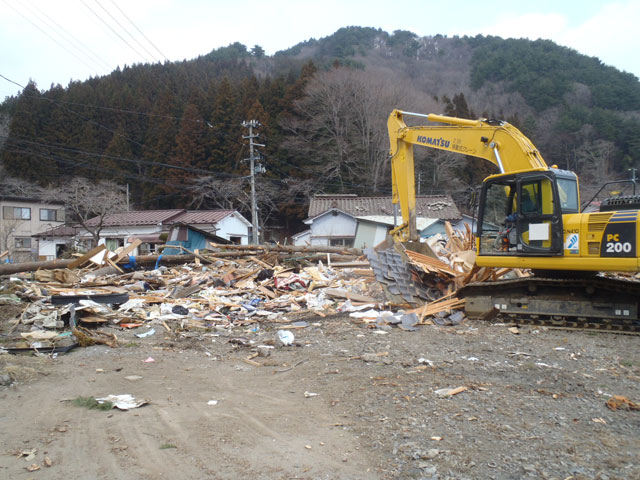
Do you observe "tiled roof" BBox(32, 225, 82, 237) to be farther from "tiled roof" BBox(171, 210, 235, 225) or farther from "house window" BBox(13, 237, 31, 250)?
"tiled roof" BBox(171, 210, 235, 225)

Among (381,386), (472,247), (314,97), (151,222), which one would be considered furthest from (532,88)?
(381,386)

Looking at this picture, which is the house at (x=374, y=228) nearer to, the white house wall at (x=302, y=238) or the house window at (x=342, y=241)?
the house window at (x=342, y=241)

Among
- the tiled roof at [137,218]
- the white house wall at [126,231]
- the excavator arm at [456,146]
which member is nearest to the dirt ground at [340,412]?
the excavator arm at [456,146]

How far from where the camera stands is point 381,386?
17.4 ft

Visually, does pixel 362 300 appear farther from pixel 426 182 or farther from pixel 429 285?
pixel 426 182

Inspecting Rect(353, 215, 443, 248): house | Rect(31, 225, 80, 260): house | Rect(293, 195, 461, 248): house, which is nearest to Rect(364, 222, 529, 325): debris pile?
Rect(353, 215, 443, 248): house

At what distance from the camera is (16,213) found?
128 ft

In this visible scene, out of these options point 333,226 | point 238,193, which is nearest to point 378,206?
point 333,226

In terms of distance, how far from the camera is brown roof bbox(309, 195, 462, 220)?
32.5 metres

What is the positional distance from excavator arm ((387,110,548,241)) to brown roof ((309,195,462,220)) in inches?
825

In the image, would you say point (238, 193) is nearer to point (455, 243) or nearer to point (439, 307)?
point (455, 243)

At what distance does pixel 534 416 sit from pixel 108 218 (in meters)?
36.9

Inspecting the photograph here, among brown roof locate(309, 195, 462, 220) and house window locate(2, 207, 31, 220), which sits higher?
brown roof locate(309, 195, 462, 220)

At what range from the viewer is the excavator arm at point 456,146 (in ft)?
29.5
